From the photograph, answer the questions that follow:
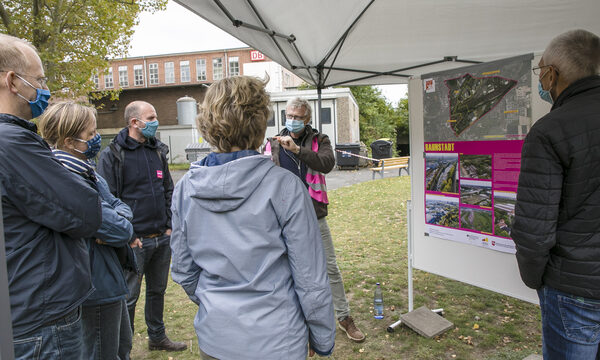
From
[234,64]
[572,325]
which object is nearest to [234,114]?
[572,325]

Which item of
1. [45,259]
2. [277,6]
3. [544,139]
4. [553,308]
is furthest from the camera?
[277,6]

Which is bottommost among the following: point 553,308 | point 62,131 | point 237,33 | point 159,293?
point 159,293

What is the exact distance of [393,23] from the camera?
142 inches

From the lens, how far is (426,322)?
3.56 meters

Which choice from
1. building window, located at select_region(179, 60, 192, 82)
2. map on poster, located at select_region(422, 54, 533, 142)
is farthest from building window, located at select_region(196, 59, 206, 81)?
map on poster, located at select_region(422, 54, 533, 142)

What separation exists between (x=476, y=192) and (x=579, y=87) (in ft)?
4.29

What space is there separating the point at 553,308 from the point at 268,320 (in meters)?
1.39

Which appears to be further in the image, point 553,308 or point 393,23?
point 393,23

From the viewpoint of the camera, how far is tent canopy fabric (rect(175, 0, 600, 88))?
122 inches

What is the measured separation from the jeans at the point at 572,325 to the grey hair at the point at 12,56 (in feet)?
8.23

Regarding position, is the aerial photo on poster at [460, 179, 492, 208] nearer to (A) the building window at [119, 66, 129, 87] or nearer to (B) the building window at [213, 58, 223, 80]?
(B) the building window at [213, 58, 223, 80]

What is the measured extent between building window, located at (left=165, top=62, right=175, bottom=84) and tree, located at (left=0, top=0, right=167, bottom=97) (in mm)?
28014

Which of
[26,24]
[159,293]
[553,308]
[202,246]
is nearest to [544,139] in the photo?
[553,308]

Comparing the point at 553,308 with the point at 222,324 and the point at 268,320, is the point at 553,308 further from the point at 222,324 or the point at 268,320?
the point at 222,324
